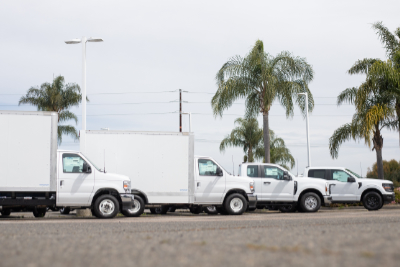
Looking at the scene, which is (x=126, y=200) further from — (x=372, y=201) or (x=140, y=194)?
(x=372, y=201)

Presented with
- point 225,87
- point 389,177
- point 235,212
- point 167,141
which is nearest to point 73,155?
point 167,141

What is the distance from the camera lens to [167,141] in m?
17.5

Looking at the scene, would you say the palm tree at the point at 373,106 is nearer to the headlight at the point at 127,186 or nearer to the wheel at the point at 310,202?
the wheel at the point at 310,202

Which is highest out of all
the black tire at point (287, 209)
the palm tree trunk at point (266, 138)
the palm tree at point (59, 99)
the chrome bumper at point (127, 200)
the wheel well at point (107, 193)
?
the palm tree at point (59, 99)

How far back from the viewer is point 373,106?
26250mm

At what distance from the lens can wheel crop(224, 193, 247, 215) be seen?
18.0m

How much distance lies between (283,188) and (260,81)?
9.34 metres

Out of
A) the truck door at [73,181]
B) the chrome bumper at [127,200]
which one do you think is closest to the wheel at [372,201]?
the chrome bumper at [127,200]

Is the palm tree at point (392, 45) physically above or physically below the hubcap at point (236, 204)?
above

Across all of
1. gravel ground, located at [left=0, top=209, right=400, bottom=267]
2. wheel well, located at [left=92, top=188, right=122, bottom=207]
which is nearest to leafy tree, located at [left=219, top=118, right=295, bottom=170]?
wheel well, located at [left=92, top=188, right=122, bottom=207]

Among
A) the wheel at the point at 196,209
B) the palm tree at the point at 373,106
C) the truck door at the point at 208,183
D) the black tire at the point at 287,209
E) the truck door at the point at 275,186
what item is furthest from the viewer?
the palm tree at the point at 373,106

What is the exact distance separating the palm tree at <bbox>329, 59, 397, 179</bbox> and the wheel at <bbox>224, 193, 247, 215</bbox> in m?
11.0

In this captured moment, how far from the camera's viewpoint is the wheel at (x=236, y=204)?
59.1 ft

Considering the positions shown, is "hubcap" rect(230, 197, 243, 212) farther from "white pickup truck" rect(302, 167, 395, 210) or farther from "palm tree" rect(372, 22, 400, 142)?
"palm tree" rect(372, 22, 400, 142)
